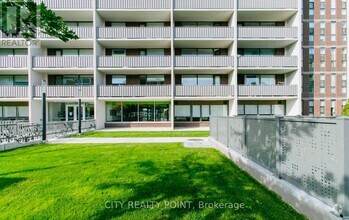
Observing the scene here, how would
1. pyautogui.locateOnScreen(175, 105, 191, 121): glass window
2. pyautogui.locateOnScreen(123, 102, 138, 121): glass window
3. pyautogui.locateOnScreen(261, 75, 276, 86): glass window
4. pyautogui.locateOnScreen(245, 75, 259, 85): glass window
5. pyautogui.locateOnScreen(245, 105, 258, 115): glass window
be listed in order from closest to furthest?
pyautogui.locateOnScreen(123, 102, 138, 121): glass window < pyautogui.locateOnScreen(245, 75, 259, 85): glass window < pyautogui.locateOnScreen(261, 75, 276, 86): glass window < pyautogui.locateOnScreen(175, 105, 191, 121): glass window < pyautogui.locateOnScreen(245, 105, 258, 115): glass window

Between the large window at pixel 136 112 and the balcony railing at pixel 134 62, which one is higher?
the balcony railing at pixel 134 62

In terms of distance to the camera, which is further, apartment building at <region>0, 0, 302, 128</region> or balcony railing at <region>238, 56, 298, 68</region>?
balcony railing at <region>238, 56, 298, 68</region>

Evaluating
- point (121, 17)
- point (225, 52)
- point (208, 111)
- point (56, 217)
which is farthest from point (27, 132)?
point (225, 52)

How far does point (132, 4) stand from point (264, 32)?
554 inches

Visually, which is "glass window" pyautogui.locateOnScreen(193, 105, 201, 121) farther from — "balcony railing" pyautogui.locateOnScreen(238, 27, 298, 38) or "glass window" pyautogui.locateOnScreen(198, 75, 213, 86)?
"balcony railing" pyautogui.locateOnScreen(238, 27, 298, 38)

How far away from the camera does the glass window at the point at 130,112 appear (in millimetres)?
24703

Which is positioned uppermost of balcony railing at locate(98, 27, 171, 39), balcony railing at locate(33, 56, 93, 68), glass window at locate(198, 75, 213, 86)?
balcony railing at locate(98, 27, 171, 39)

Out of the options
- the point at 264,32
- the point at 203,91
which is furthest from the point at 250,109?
the point at 264,32

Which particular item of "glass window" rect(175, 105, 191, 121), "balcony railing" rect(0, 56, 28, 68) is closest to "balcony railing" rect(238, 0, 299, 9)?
"glass window" rect(175, 105, 191, 121)

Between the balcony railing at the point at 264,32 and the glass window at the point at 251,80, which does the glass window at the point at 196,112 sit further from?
the balcony railing at the point at 264,32

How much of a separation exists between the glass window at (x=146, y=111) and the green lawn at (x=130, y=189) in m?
16.5

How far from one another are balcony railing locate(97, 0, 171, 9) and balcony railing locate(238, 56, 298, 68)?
9962 mm

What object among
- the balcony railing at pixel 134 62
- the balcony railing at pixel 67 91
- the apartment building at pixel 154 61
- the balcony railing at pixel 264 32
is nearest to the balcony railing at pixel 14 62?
the apartment building at pixel 154 61

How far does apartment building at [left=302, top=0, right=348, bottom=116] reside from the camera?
2761 centimetres
